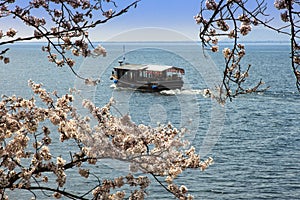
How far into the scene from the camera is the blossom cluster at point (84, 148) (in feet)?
11.1

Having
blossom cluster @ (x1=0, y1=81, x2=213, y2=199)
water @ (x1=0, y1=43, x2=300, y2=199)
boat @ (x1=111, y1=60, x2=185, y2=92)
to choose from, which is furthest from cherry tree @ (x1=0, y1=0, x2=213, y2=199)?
boat @ (x1=111, y1=60, x2=185, y2=92)

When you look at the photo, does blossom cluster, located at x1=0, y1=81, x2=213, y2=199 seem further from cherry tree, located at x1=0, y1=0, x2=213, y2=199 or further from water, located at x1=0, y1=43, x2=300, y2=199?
water, located at x1=0, y1=43, x2=300, y2=199

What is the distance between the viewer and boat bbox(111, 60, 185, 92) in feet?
143

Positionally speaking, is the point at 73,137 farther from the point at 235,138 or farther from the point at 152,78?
the point at 152,78

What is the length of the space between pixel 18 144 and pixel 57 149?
55.2 ft

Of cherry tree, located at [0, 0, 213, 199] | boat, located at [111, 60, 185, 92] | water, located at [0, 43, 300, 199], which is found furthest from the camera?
boat, located at [111, 60, 185, 92]

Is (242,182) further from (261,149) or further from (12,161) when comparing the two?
(12,161)

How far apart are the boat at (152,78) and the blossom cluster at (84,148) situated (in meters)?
37.3

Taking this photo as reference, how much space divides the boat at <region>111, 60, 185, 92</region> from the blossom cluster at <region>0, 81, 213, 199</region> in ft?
122

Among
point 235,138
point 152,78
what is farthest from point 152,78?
point 235,138

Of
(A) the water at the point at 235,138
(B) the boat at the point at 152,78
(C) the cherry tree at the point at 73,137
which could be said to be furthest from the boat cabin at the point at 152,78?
(C) the cherry tree at the point at 73,137

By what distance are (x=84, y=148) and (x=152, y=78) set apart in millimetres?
40774

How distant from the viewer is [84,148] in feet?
14.9

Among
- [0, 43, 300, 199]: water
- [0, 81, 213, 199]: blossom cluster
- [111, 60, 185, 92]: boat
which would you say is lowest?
[0, 43, 300, 199]: water
